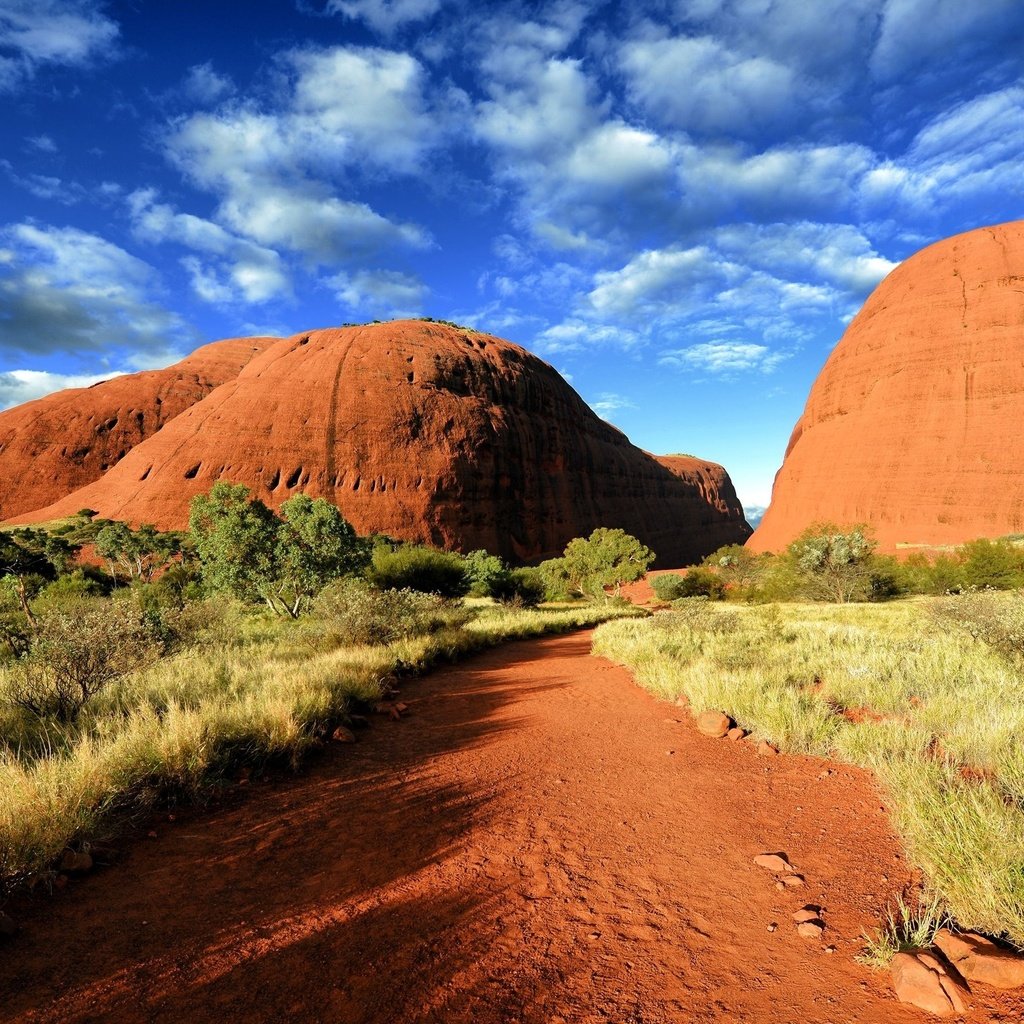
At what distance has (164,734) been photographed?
16.3 feet

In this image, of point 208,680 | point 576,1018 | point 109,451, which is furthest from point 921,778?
point 109,451

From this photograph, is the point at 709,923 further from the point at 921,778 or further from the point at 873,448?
the point at 873,448

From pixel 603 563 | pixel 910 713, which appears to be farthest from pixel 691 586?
pixel 910 713

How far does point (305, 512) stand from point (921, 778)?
58.0 feet

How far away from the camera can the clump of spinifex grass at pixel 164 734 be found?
3645 mm

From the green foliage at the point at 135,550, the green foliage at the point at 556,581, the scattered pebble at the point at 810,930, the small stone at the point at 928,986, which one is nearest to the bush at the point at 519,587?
the green foliage at the point at 556,581

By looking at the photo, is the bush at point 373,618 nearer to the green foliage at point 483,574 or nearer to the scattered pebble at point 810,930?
the scattered pebble at point 810,930

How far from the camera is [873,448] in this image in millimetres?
39938

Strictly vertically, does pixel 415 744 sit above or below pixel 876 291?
below

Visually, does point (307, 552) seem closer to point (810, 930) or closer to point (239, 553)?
point (239, 553)

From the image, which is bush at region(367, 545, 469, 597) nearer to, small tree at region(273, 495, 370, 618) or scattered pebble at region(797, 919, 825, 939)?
small tree at region(273, 495, 370, 618)

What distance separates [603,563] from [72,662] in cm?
2659

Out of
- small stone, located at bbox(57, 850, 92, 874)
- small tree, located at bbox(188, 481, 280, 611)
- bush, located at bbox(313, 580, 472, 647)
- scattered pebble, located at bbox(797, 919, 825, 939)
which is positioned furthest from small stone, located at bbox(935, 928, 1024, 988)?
small tree, located at bbox(188, 481, 280, 611)

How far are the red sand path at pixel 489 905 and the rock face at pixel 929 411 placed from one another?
4004cm
